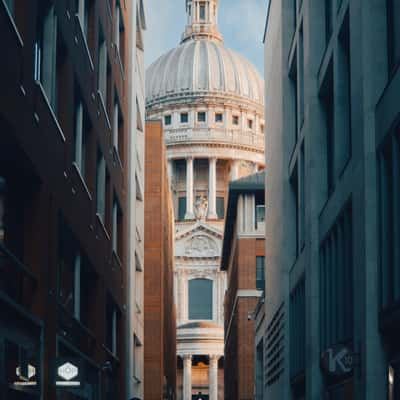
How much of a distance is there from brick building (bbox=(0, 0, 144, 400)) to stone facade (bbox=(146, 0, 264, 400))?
94.4m

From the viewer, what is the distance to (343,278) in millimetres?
25438

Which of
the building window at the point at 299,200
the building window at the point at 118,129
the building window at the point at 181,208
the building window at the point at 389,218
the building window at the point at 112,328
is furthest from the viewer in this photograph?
the building window at the point at 181,208

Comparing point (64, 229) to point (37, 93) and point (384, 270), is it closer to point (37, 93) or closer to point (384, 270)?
point (37, 93)

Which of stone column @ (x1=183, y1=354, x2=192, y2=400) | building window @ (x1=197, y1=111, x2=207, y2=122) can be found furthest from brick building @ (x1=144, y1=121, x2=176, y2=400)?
building window @ (x1=197, y1=111, x2=207, y2=122)

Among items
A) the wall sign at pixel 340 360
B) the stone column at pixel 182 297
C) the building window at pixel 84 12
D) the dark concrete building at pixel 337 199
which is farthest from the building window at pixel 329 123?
the stone column at pixel 182 297

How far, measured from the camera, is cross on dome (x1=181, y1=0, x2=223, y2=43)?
171 m

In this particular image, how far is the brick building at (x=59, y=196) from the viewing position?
18.4 meters

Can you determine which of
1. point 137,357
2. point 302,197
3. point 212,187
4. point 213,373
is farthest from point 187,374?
point 302,197

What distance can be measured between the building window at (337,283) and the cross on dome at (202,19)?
144 m

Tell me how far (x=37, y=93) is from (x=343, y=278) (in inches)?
338

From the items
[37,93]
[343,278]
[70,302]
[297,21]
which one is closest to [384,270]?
[343,278]

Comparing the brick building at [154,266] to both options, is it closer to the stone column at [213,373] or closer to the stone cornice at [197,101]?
the stone column at [213,373]

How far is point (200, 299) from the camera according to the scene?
440 feet

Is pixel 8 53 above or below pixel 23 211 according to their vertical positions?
above
